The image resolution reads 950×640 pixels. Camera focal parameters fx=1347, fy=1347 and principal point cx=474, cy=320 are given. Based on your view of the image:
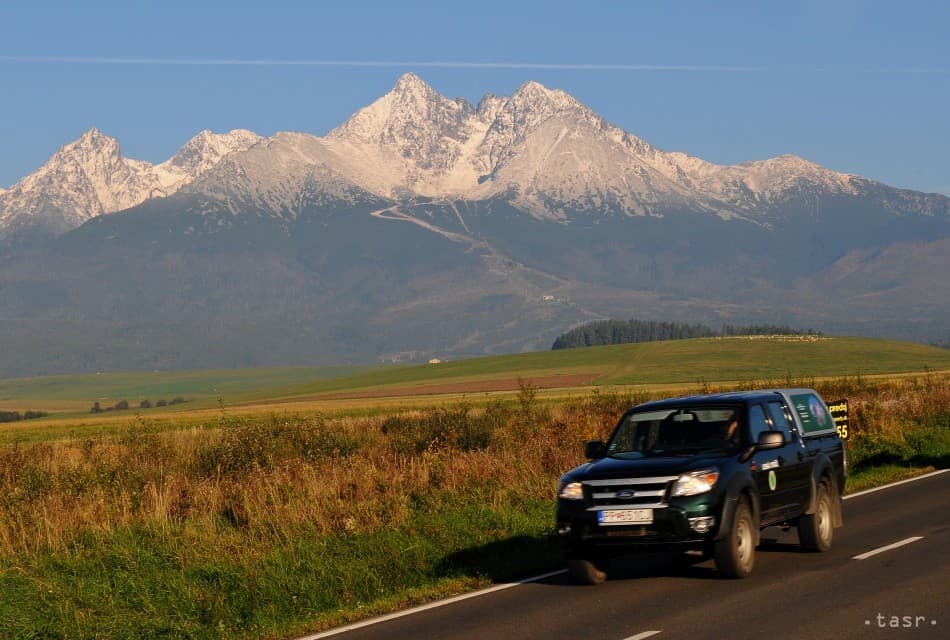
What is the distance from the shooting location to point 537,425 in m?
35.5

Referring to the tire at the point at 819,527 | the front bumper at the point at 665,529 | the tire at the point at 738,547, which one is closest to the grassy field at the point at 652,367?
the tire at the point at 819,527

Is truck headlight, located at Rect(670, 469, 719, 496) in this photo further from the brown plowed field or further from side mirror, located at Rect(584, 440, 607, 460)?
the brown plowed field

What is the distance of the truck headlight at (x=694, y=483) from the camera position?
1477 cm

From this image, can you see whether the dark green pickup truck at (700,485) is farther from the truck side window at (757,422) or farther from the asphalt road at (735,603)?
the asphalt road at (735,603)

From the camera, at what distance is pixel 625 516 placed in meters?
14.8

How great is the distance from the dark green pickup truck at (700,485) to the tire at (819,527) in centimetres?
1

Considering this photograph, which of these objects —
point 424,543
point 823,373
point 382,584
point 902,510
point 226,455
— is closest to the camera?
point 382,584

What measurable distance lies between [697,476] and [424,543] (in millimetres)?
4564

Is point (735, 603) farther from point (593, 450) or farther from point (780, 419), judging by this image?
point (780, 419)

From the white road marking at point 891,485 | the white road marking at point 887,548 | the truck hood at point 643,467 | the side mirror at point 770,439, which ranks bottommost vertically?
the white road marking at point 891,485

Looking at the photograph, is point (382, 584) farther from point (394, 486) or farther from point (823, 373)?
point (823, 373)

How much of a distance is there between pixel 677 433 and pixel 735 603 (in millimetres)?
2817

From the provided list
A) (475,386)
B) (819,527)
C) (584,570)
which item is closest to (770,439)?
(819,527)

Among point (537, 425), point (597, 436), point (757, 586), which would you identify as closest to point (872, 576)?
point (757, 586)
